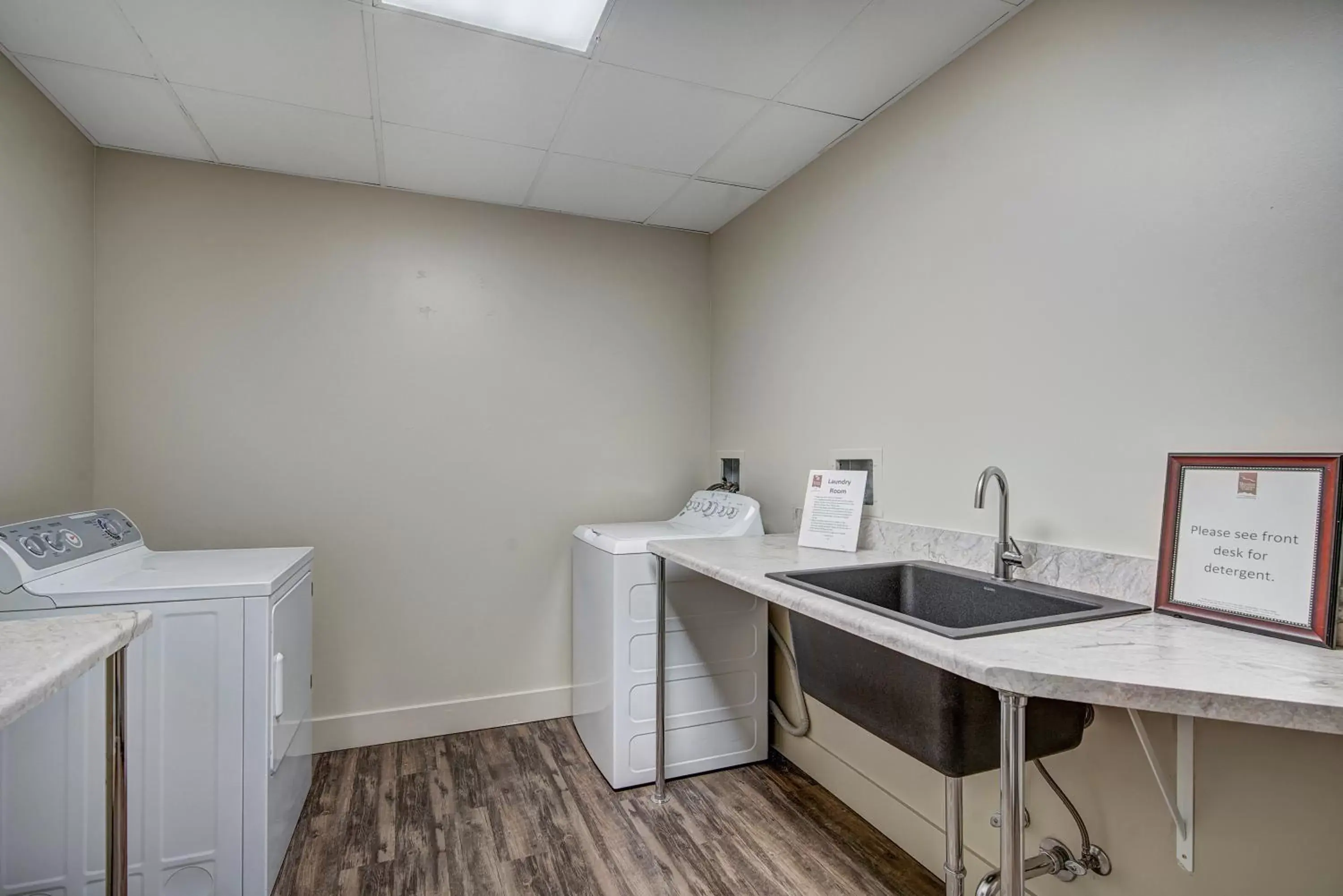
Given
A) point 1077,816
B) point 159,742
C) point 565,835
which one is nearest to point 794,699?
point 565,835

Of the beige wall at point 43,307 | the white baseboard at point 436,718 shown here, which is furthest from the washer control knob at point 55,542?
the white baseboard at point 436,718

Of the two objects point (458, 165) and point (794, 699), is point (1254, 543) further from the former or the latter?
point (458, 165)

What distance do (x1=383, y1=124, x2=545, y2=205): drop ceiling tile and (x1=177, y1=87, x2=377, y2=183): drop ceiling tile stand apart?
3.6 inches

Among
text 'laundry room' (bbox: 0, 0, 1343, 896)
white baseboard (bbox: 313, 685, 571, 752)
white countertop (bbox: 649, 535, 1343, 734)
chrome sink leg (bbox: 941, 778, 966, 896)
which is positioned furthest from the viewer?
white baseboard (bbox: 313, 685, 571, 752)

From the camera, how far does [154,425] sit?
246cm

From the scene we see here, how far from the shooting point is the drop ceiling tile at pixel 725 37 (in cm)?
164

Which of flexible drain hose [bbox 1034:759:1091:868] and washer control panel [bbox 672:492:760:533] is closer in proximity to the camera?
flexible drain hose [bbox 1034:759:1091:868]

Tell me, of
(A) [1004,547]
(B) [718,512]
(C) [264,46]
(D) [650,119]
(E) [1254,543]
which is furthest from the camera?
(B) [718,512]

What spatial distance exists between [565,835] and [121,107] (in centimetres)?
271

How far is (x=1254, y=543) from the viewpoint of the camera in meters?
1.16

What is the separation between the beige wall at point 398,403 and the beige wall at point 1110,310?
1194 mm

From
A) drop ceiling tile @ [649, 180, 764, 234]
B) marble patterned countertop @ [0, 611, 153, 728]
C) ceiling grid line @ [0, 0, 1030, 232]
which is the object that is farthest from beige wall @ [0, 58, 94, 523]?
drop ceiling tile @ [649, 180, 764, 234]

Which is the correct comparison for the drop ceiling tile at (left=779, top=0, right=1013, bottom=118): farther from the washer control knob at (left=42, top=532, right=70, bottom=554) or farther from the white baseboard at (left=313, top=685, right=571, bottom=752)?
the white baseboard at (left=313, top=685, right=571, bottom=752)

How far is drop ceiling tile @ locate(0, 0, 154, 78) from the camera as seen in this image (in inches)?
64.7
